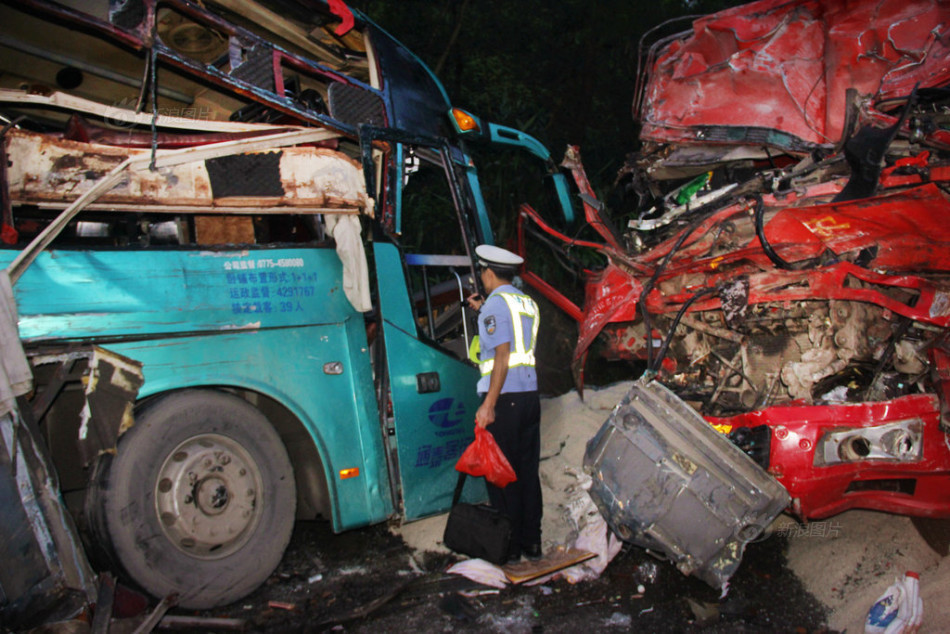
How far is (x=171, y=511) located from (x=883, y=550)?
341 centimetres

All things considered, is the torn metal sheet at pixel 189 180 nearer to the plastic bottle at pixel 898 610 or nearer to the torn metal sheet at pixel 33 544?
the torn metal sheet at pixel 33 544

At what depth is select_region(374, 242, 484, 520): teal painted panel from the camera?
3510 mm

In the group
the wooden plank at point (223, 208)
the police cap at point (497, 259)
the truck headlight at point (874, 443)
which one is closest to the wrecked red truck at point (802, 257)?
the truck headlight at point (874, 443)

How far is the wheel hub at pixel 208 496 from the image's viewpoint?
9.10 ft

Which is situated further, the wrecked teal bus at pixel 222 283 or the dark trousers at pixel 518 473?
the dark trousers at pixel 518 473

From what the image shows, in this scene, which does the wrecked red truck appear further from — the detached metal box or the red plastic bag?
the red plastic bag

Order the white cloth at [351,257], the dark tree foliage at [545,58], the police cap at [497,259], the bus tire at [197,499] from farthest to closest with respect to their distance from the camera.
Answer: the dark tree foliage at [545,58]
the police cap at [497,259]
the white cloth at [351,257]
the bus tire at [197,499]

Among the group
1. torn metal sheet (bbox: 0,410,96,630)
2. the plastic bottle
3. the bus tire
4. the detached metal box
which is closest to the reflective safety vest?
the detached metal box

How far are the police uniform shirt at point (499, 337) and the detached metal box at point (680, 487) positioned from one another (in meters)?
0.56

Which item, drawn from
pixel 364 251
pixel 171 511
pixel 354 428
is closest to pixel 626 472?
pixel 354 428

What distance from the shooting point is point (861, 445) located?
3131 millimetres

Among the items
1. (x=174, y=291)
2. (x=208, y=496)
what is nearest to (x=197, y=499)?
(x=208, y=496)

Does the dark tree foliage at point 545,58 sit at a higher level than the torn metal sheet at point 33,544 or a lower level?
higher

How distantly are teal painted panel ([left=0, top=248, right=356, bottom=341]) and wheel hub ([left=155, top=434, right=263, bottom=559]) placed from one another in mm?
534
